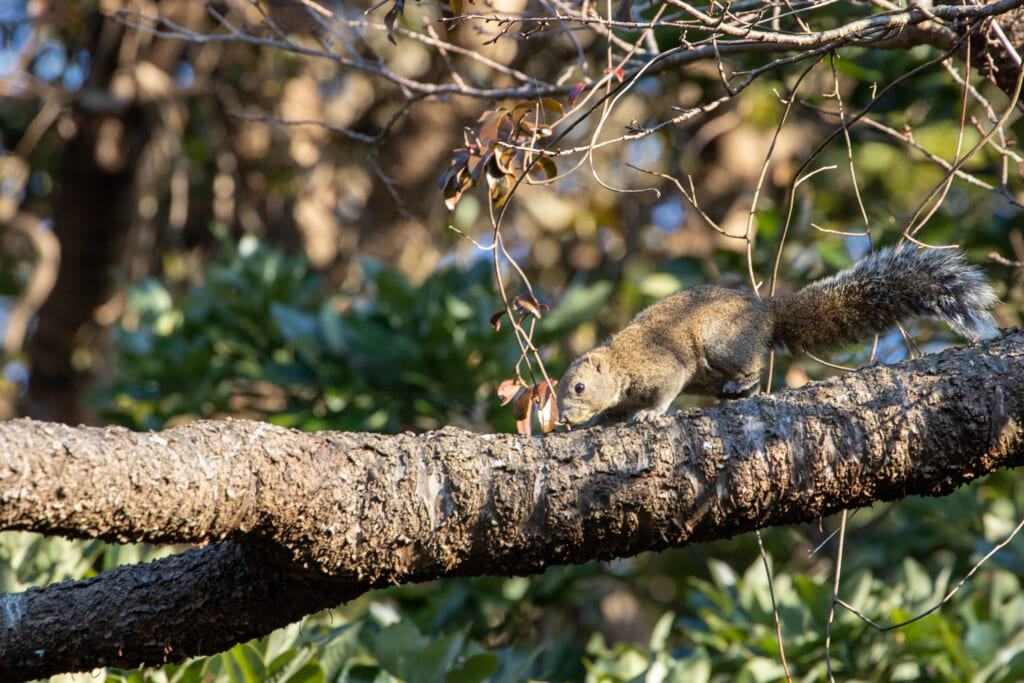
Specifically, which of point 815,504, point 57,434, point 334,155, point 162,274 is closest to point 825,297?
point 815,504

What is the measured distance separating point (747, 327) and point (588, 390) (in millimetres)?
579

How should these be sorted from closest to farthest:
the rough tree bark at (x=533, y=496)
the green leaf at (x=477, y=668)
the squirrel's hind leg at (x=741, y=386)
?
the rough tree bark at (x=533, y=496) → the green leaf at (x=477, y=668) → the squirrel's hind leg at (x=741, y=386)

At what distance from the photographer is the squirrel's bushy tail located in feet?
8.42

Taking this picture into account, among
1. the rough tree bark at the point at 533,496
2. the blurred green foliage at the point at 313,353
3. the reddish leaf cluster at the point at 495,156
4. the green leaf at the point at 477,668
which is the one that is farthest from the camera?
the blurred green foliage at the point at 313,353

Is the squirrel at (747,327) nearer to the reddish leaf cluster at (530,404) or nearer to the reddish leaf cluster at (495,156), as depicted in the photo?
the reddish leaf cluster at (530,404)

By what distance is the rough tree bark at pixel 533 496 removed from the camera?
6.35 ft

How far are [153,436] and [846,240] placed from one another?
4.06 metres

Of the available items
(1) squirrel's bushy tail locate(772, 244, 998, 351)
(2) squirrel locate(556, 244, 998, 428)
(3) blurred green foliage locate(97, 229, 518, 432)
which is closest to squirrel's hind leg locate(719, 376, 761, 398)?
(2) squirrel locate(556, 244, 998, 428)

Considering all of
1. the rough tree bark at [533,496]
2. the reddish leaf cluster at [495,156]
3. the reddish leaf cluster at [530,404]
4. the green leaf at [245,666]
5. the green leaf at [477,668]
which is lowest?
the green leaf at [477,668]

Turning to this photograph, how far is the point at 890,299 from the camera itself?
8.84 feet

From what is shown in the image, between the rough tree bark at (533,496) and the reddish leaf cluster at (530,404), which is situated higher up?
the reddish leaf cluster at (530,404)

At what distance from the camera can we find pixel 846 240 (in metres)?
4.94

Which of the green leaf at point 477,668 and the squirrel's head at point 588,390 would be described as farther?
the squirrel's head at point 588,390

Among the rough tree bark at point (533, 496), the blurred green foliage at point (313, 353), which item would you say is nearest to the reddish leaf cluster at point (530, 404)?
the rough tree bark at point (533, 496)
